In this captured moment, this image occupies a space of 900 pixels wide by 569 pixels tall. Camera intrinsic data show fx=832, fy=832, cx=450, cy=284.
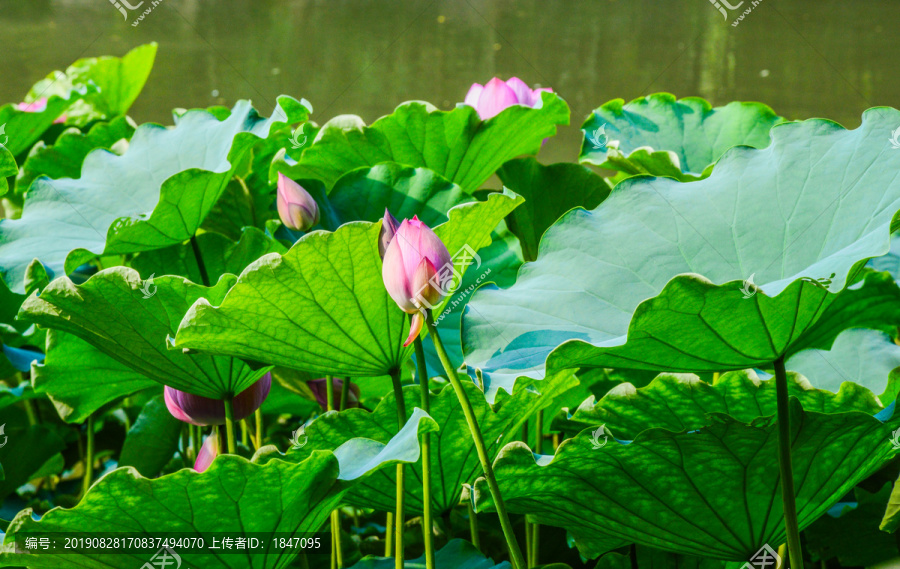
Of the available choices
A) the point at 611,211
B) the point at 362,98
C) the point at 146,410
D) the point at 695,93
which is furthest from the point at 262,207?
the point at 695,93

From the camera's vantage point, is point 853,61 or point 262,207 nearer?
point 262,207

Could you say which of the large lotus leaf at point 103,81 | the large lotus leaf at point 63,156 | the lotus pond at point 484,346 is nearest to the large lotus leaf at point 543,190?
the lotus pond at point 484,346

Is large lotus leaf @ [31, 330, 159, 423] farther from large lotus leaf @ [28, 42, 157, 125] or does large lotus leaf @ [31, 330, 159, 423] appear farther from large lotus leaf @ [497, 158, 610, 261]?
large lotus leaf @ [28, 42, 157, 125]

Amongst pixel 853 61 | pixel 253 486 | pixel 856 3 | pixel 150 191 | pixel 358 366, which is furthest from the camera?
pixel 856 3

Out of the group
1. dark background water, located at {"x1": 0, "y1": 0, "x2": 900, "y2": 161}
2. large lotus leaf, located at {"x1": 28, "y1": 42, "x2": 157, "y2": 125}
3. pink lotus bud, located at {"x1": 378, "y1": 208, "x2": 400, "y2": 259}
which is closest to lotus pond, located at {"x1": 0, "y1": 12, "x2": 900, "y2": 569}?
pink lotus bud, located at {"x1": 378, "y1": 208, "x2": 400, "y2": 259}

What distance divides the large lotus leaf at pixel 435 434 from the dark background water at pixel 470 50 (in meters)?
2.23

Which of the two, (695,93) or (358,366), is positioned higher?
→ (695,93)

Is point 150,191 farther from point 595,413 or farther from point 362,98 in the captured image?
point 362,98

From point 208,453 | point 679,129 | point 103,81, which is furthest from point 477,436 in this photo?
point 103,81

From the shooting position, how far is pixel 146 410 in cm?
89

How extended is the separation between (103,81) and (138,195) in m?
0.60

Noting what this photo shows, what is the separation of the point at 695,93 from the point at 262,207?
123 inches

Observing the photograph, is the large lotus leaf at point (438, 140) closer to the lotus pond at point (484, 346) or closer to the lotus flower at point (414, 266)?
the lotus pond at point (484, 346)

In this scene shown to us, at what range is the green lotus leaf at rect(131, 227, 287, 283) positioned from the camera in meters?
0.79
